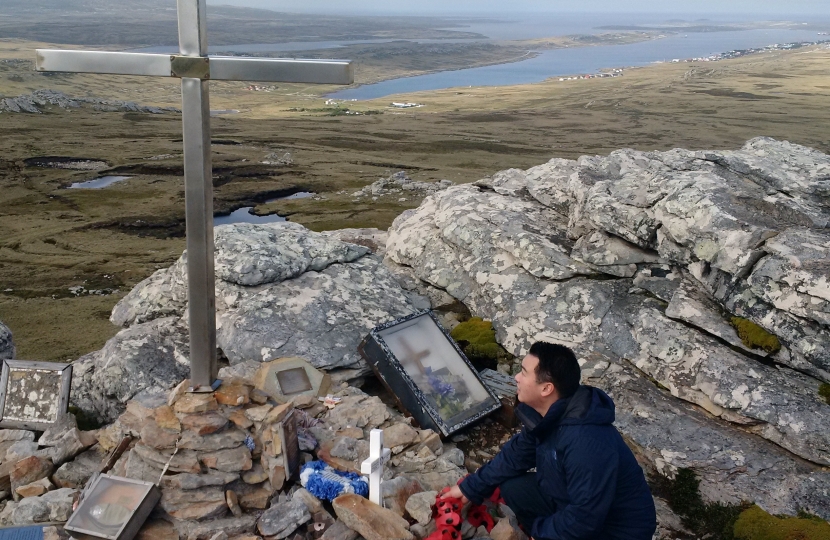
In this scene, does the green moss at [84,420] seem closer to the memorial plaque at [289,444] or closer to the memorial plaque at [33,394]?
the memorial plaque at [33,394]

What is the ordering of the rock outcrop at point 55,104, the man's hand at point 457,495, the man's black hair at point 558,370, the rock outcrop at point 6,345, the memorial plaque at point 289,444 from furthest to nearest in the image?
the rock outcrop at point 55,104, the rock outcrop at point 6,345, the memorial plaque at point 289,444, the man's hand at point 457,495, the man's black hair at point 558,370

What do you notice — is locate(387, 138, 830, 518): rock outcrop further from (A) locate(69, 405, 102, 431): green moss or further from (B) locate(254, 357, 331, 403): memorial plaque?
(A) locate(69, 405, 102, 431): green moss

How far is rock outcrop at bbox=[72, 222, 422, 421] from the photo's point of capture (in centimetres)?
913

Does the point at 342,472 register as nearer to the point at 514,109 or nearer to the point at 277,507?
the point at 277,507

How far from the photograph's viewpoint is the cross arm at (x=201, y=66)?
5.80m

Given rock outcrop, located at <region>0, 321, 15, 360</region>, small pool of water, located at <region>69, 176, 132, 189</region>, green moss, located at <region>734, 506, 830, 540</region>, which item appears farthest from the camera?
small pool of water, located at <region>69, 176, 132, 189</region>

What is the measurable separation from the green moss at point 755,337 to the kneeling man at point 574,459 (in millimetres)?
4551

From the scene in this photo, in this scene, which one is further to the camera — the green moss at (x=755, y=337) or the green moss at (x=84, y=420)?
the green moss at (x=84, y=420)

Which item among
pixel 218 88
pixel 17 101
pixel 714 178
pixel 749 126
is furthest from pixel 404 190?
pixel 218 88

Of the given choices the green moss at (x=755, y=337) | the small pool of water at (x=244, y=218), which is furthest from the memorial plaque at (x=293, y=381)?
the small pool of water at (x=244, y=218)

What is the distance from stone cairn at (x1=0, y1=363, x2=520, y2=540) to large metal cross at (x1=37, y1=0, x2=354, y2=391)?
3.75 ft

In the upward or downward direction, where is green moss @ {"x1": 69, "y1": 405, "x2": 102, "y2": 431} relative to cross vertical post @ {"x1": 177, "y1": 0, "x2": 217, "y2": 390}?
downward

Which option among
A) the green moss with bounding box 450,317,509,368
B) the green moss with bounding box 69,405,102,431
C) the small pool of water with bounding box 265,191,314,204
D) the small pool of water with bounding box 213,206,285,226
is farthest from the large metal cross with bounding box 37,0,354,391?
the small pool of water with bounding box 265,191,314,204

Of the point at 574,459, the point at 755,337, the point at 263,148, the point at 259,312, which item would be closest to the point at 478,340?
the point at 259,312
